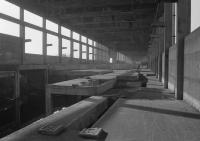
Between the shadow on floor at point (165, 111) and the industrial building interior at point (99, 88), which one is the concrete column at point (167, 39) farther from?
the shadow on floor at point (165, 111)

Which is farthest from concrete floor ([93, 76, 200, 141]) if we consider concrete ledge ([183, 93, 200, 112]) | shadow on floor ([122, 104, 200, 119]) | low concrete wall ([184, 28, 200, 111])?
low concrete wall ([184, 28, 200, 111])

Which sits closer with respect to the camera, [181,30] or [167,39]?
[181,30]

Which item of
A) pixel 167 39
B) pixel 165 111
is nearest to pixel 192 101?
pixel 165 111

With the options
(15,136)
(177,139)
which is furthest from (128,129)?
(15,136)

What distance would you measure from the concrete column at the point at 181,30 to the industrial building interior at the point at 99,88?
5 cm

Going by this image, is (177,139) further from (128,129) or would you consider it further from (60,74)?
(60,74)

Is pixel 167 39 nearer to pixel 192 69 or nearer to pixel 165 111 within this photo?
pixel 192 69

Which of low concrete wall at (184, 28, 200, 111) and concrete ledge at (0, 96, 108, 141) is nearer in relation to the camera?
concrete ledge at (0, 96, 108, 141)

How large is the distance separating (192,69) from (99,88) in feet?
19.5

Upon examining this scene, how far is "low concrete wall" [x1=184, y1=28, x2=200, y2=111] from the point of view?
761 cm

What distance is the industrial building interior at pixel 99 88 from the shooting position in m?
5.46

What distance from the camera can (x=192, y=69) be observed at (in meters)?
8.30

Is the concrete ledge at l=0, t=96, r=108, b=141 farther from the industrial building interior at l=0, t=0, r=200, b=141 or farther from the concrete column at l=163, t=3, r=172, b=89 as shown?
the concrete column at l=163, t=3, r=172, b=89

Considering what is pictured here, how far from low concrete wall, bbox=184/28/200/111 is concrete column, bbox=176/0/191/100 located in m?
0.54
